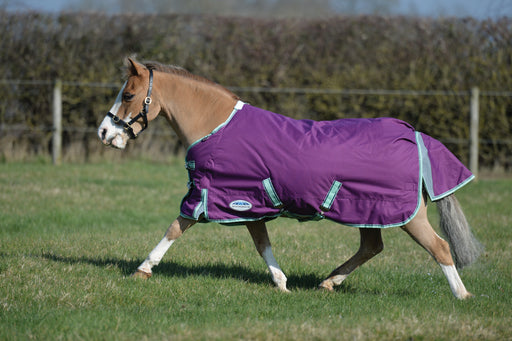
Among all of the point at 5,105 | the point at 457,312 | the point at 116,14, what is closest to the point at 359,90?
the point at 116,14

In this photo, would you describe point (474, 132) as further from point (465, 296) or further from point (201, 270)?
point (201, 270)

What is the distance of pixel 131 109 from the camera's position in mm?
5395

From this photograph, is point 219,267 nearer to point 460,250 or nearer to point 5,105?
point 460,250

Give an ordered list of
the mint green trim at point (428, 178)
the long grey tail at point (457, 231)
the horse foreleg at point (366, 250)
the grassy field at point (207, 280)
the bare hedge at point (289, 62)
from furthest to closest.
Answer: the bare hedge at point (289, 62) < the horse foreleg at point (366, 250) < the long grey tail at point (457, 231) < the mint green trim at point (428, 178) < the grassy field at point (207, 280)

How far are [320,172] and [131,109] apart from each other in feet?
5.71

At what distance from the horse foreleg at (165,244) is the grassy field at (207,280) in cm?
13

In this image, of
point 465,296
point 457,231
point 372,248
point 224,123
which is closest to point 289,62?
point 372,248

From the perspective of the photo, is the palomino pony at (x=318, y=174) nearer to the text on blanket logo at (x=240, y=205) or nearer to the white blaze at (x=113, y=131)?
the text on blanket logo at (x=240, y=205)

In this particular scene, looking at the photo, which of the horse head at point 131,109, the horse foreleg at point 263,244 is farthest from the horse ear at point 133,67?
the horse foreleg at point 263,244

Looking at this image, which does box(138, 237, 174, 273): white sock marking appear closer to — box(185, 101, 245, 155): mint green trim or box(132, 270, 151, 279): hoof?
box(132, 270, 151, 279): hoof

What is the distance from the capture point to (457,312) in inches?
181

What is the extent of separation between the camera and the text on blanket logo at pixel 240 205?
5012 millimetres

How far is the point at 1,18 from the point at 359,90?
7642 mm

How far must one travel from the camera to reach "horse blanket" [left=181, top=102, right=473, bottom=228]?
489cm
